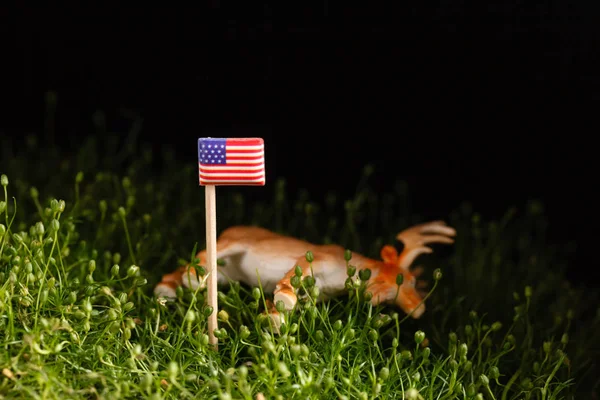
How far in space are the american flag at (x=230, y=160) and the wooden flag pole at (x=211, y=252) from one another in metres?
0.04

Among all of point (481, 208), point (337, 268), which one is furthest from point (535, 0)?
point (337, 268)

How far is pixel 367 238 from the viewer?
2525 millimetres

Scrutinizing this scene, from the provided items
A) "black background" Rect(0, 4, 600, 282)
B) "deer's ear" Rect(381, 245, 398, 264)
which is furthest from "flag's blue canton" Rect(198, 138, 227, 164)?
"black background" Rect(0, 4, 600, 282)

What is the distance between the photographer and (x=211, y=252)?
5.24ft

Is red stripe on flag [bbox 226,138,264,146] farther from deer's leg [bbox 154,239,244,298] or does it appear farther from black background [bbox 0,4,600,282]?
black background [bbox 0,4,600,282]

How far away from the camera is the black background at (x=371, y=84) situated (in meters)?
2.38

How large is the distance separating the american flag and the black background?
892 mm

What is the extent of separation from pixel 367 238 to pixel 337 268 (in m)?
0.76

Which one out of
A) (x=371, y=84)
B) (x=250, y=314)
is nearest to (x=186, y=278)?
(x=250, y=314)

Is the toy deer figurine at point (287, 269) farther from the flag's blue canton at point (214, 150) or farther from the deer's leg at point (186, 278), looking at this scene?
the flag's blue canton at point (214, 150)

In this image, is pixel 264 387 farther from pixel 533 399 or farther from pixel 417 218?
pixel 417 218

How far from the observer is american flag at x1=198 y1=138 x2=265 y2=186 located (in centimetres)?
156

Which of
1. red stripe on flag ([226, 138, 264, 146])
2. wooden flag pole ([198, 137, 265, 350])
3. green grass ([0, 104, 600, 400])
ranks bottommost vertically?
green grass ([0, 104, 600, 400])

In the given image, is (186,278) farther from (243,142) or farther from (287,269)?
(243,142)
